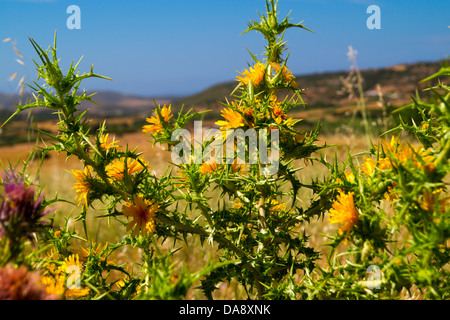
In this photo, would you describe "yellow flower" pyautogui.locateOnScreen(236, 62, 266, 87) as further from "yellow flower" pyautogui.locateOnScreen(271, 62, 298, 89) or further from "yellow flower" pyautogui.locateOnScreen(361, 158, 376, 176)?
"yellow flower" pyautogui.locateOnScreen(361, 158, 376, 176)

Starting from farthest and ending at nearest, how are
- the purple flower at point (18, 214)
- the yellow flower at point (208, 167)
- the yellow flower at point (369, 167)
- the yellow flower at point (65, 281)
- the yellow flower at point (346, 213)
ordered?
the yellow flower at point (208, 167) < the yellow flower at point (369, 167) < the yellow flower at point (346, 213) < the yellow flower at point (65, 281) < the purple flower at point (18, 214)

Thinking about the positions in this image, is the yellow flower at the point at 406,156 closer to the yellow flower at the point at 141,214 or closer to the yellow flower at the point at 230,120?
the yellow flower at the point at 230,120

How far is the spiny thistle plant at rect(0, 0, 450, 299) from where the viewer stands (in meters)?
1.00

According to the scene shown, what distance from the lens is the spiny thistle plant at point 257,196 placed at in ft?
3.28

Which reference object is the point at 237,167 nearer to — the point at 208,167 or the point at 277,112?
the point at 208,167

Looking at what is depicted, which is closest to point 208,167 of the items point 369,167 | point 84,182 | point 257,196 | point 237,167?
point 237,167

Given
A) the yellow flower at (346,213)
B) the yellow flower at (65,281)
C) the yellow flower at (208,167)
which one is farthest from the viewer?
the yellow flower at (208,167)

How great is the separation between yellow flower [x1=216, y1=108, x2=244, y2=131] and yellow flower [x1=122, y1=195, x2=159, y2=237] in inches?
14.3

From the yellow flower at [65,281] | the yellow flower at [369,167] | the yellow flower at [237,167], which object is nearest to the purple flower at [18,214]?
the yellow flower at [65,281]

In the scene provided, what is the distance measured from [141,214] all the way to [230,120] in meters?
0.45

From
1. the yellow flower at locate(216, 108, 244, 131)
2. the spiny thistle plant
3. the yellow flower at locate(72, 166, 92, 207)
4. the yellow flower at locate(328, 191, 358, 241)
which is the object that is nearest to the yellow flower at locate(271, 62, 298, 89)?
the spiny thistle plant

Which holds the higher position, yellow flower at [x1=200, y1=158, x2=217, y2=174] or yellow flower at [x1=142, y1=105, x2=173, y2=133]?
yellow flower at [x1=142, y1=105, x2=173, y2=133]

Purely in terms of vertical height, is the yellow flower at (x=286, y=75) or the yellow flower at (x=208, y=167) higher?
the yellow flower at (x=286, y=75)
